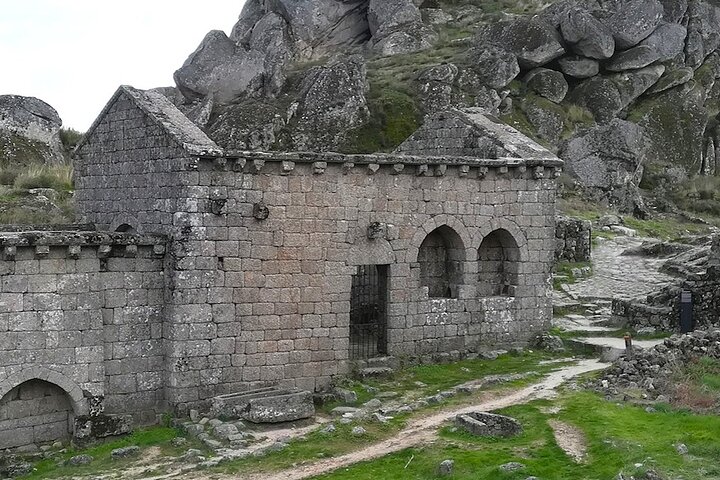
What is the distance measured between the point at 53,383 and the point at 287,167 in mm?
5880

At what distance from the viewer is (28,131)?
33688mm

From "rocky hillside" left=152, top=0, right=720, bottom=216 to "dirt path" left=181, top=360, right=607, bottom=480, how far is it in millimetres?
20652

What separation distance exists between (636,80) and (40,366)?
120 ft

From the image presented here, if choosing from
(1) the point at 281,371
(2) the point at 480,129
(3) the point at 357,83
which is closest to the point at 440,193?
(2) the point at 480,129

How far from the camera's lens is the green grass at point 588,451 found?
11930 millimetres

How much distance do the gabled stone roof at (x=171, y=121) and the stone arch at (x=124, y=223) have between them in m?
2.20

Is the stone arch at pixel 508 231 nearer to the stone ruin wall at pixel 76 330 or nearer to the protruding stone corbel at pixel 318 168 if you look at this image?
the protruding stone corbel at pixel 318 168

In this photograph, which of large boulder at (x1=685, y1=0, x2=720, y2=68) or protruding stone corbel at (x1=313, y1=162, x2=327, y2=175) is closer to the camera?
protruding stone corbel at (x1=313, y1=162, x2=327, y2=175)

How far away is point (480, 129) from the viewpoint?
2150 cm

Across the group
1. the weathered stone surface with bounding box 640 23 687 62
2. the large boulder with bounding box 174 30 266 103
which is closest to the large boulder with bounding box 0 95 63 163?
the large boulder with bounding box 174 30 266 103

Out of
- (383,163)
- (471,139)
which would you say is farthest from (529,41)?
(383,163)

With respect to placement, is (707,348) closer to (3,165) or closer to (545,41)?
(3,165)

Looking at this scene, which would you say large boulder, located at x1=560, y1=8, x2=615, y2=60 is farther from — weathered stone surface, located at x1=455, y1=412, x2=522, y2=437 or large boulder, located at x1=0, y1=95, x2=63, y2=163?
weathered stone surface, located at x1=455, y1=412, x2=522, y2=437

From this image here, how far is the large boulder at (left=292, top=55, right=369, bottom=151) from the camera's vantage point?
36.8 meters
